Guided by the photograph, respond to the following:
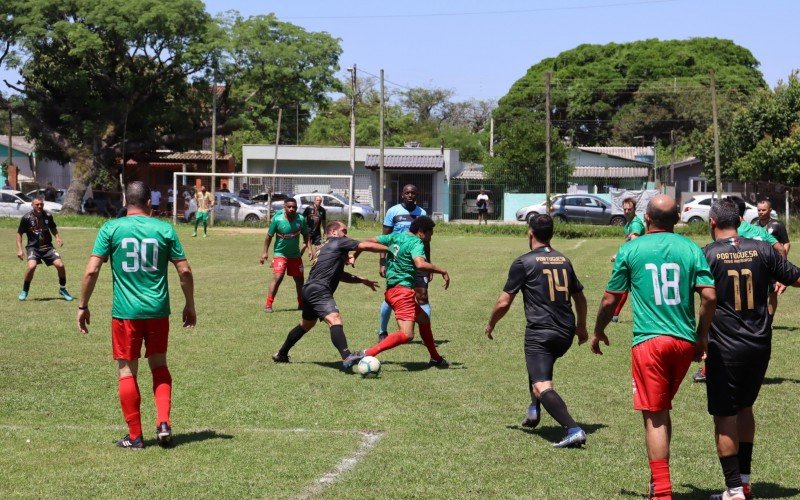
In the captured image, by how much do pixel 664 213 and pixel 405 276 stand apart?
16.7 ft

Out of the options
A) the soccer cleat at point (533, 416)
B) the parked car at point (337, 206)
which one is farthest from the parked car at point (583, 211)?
the soccer cleat at point (533, 416)

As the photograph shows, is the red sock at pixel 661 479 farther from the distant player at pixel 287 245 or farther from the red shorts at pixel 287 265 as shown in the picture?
the red shorts at pixel 287 265

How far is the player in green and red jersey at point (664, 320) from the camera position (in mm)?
6199

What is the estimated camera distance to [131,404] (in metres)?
7.57

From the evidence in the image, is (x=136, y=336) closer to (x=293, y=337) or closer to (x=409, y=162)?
(x=293, y=337)

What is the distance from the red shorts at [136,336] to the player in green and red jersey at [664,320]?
3.49 meters

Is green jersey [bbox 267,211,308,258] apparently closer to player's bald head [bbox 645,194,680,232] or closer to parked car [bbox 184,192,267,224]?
player's bald head [bbox 645,194,680,232]

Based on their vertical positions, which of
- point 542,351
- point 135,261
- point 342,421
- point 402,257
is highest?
point 135,261

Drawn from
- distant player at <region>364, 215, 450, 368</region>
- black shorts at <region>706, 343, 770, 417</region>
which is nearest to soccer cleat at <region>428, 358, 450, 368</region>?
distant player at <region>364, 215, 450, 368</region>

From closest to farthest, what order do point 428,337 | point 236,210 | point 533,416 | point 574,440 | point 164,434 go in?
1. point 164,434
2. point 574,440
3. point 533,416
4. point 428,337
5. point 236,210

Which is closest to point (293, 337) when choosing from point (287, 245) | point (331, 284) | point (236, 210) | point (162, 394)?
point (331, 284)

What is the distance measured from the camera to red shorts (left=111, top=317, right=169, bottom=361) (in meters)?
7.60

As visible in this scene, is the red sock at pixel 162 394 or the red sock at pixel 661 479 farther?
the red sock at pixel 162 394

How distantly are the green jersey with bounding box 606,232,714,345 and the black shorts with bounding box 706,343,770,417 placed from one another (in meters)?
0.38
